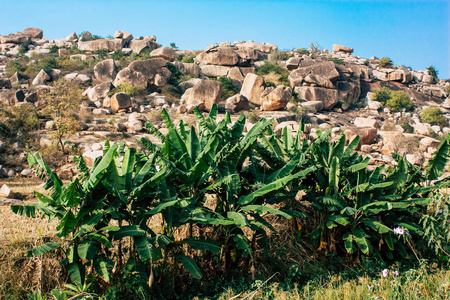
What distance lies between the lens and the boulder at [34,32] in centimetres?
5026

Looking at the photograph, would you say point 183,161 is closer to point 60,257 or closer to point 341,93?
point 60,257

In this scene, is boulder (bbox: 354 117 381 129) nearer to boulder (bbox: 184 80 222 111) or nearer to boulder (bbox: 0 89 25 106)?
boulder (bbox: 184 80 222 111)

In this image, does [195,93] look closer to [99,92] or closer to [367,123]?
[99,92]

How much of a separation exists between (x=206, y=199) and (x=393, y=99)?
33.9m

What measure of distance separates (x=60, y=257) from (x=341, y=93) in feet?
114

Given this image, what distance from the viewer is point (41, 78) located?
29688mm

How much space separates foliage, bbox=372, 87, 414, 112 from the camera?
33.7 m

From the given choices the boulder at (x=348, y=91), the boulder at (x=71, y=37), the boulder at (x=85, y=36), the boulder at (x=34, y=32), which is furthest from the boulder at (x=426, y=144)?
the boulder at (x=34, y=32)

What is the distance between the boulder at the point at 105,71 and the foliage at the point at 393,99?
26.8 metres

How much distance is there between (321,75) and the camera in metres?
34.9

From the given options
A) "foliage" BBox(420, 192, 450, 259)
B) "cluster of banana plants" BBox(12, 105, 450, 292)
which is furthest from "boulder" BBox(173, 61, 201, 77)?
"foliage" BBox(420, 192, 450, 259)

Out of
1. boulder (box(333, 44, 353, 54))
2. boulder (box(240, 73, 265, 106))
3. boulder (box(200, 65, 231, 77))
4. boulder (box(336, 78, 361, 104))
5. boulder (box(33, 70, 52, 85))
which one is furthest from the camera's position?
boulder (box(333, 44, 353, 54))

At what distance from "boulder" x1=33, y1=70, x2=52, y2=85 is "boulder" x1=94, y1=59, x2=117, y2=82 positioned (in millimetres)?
4107

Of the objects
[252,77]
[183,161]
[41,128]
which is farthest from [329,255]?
[252,77]
